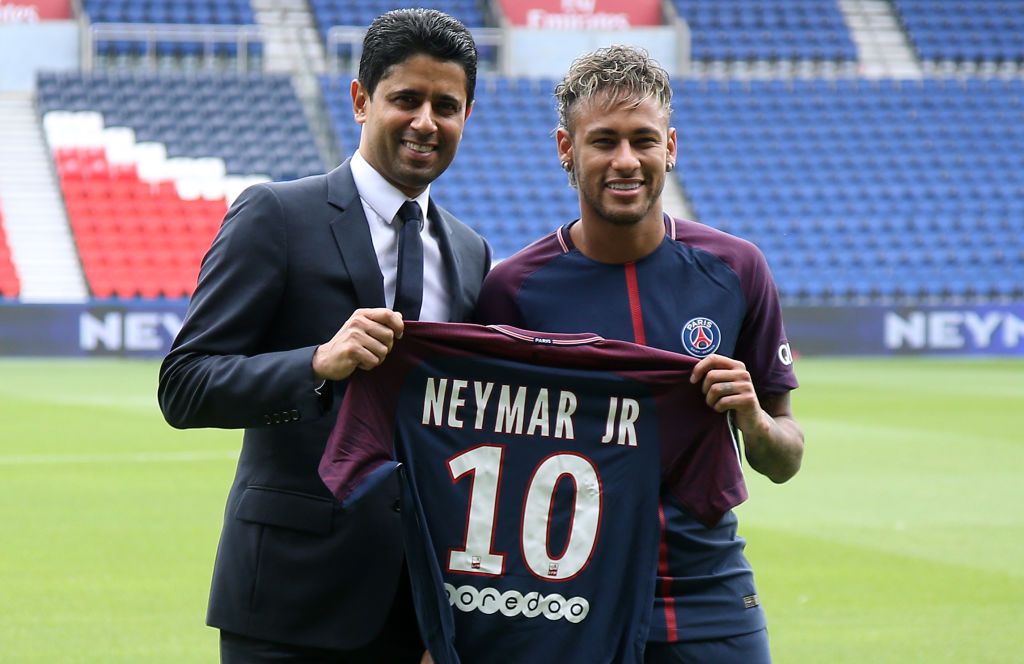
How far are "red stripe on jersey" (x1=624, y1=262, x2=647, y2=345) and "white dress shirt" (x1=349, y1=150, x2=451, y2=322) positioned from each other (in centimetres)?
42

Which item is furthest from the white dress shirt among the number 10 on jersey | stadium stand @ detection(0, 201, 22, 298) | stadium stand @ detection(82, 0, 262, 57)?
stadium stand @ detection(82, 0, 262, 57)

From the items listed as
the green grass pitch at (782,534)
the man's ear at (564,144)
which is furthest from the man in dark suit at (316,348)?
the green grass pitch at (782,534)

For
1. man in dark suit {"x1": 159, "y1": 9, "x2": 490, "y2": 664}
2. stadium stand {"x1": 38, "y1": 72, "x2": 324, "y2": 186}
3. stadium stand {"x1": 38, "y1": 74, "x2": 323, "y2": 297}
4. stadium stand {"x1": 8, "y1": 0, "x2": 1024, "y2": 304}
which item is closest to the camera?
man in dark suit {"x1": 159, "y1": 9, "x2": 490, "y2": 664}

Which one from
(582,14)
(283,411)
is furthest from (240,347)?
(582,14)

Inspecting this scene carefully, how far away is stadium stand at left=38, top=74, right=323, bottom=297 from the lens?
971 inches

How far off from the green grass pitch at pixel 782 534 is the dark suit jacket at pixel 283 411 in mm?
2765

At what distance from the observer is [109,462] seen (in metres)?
11.1

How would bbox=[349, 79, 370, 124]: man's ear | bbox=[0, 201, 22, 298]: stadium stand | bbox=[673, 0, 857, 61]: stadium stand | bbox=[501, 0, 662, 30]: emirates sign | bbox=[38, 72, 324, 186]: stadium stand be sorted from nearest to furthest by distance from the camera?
bbox=[349, 79, 370, 124]: man's ear, bbox=[0, 201, 22, 298]: stadium stand, bbox=[38, 72, 324, 186]: stadium stand, bbox=[501, 0, 662, 30]: emirates sign, bbox=[673, 0, 857, 61]: stadium stand

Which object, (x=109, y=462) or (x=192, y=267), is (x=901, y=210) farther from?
(x=109, y=462)

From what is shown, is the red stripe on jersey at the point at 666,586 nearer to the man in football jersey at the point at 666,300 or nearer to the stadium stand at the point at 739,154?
the man in football jersey at the point at 666,300

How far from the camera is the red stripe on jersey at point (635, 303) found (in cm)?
319

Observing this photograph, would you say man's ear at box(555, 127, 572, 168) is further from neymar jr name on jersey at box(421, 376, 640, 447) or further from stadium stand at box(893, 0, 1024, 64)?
stadium stand at box(893, 0, 1024, 64)

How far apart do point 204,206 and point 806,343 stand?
1054 centimetres

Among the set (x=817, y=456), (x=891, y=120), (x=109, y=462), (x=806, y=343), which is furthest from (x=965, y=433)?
(x=891, y=120)
